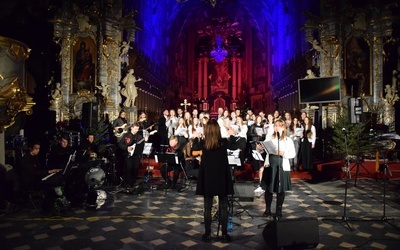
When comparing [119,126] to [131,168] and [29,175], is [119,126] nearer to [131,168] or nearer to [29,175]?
[131,168]

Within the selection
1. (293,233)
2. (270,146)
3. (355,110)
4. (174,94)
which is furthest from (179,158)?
(174,94)

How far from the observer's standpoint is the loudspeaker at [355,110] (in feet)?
21.6

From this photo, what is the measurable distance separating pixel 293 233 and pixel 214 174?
1381mm

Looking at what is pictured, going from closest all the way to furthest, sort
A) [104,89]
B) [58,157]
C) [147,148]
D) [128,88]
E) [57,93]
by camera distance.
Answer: [58,157] → [147,148] → [104,89] → [57,93] → [128,88]

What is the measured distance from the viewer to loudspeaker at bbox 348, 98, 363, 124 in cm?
660

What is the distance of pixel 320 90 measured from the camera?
1255 cm

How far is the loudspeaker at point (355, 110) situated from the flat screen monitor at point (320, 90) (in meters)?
5.96

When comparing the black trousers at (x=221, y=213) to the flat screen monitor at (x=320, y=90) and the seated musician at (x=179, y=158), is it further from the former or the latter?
the flat screen monitor at (x=320, y=90)

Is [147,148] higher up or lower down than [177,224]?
higher up

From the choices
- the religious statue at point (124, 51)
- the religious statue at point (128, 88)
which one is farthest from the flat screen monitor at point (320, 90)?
the religious statue at point (124, 51)

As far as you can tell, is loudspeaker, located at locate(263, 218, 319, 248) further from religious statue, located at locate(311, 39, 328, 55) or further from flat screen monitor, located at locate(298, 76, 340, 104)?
religious statue, located at locate(311, 39, 328, 55)

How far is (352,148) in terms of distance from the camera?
36.3 feet

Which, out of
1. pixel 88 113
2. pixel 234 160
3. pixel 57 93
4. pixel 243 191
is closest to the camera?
pixel 243 191

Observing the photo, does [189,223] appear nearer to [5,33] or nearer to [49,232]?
[49,232]
